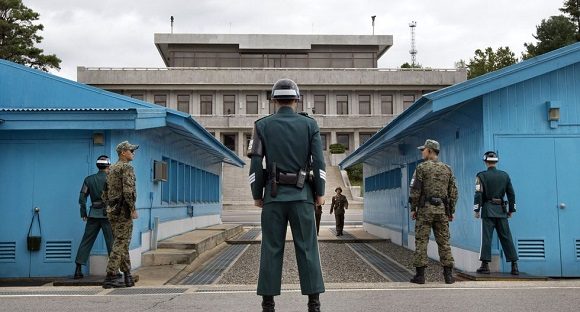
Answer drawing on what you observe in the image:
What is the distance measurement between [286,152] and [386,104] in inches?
2311

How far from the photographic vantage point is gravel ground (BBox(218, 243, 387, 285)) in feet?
33.3

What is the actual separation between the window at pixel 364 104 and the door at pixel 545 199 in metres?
53.1

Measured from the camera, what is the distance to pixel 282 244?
5.42 meters

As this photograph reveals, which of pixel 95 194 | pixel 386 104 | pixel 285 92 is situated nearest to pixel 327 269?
pixel 95 194

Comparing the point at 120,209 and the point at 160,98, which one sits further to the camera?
the point at 160,98

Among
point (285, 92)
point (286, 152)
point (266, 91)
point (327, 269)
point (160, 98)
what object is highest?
point (266, 91)

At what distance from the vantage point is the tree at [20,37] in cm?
4703

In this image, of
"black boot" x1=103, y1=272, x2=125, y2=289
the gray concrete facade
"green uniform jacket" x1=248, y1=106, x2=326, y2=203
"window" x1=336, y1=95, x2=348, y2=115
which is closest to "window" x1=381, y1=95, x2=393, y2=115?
the gray concrete facade

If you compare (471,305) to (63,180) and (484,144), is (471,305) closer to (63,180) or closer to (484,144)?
(484,144)

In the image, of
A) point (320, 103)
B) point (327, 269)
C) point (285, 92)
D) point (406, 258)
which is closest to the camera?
point (285, 92)

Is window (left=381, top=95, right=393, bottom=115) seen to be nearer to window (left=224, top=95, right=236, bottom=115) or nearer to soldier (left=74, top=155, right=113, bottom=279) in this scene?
window (left=224, top=95, right=236, bottom=115)

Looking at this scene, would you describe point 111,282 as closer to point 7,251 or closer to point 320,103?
point 7,251

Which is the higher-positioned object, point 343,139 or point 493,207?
point 343,139

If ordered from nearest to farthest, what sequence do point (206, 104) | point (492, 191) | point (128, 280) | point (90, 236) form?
point (128, 280)
point (492, 191)
point (90, 236)
point (206, 104)
